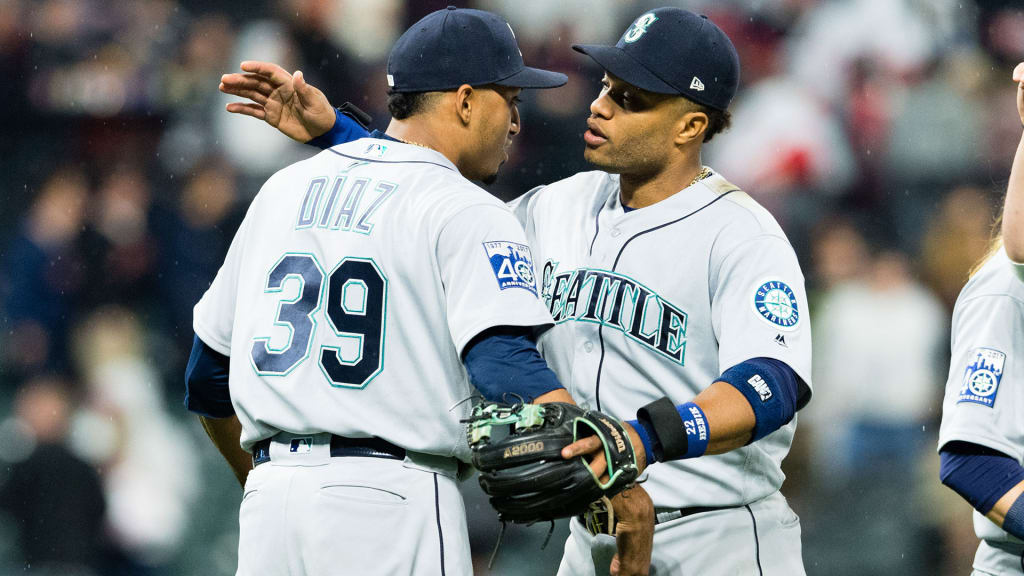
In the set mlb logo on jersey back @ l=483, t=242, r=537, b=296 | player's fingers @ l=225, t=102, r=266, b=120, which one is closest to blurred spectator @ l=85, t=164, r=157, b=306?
player's fingers @ l=225, t=102, r=266, b=120

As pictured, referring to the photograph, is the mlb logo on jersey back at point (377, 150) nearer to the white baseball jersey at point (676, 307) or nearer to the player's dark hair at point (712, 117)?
the white baseball jersey at point (676, 307)

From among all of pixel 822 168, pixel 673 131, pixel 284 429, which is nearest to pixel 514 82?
pixel 673 131

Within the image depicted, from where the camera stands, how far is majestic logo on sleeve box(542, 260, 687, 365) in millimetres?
2664

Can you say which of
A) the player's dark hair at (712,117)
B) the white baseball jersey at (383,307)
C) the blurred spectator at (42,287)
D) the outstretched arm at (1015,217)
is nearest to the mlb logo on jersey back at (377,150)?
the white baseball jersey at (383,307)

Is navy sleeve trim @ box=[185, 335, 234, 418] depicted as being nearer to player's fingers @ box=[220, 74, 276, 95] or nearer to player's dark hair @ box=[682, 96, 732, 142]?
player's fingers @ box=[220, 74, 276, 95]

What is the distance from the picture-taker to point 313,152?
621 centimetres

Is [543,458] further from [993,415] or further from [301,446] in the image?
[993,415]

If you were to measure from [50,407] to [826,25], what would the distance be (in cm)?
430

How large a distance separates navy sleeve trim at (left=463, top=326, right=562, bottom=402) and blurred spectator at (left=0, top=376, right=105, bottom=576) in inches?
153

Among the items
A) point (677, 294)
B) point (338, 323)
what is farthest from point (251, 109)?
point (677, 294)

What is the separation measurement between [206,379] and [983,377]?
1.68 m

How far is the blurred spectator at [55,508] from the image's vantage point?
5.54m

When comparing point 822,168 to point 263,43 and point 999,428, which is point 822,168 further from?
point 999,428

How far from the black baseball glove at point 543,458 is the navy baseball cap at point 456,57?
2.51ft
